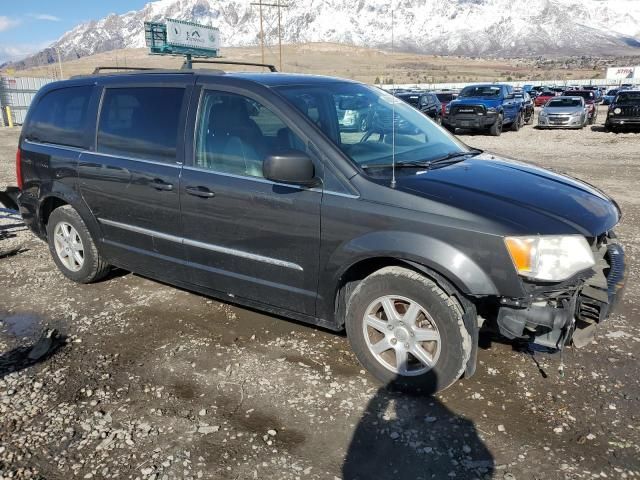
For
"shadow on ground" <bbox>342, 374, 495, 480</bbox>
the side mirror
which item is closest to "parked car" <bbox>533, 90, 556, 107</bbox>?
the side mirror

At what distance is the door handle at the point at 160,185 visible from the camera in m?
3.99

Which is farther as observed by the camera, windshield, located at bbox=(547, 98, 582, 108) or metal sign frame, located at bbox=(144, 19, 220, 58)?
metal sign frame, located at bbox=(144, 19, 220, 58)

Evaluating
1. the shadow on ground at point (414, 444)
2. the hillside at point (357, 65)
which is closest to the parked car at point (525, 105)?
the shadow on ground at point (414, 444)

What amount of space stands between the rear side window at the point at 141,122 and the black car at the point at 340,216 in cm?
1

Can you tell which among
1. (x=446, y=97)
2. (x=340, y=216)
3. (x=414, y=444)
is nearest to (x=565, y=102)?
(x=446, y=97)

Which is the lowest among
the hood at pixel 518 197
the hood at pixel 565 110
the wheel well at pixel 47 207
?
the hood at pixel 565 110

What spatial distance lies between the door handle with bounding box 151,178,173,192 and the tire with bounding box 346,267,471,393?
157 centimetres

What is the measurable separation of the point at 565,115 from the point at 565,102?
1315 millimetres

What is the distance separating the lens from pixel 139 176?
4.18 m

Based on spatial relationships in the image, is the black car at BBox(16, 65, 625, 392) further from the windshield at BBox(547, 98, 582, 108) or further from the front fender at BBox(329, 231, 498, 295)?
the windshield at BBox(547, 98, 582, 108)

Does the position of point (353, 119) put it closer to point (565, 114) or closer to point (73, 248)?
point (73, 248)

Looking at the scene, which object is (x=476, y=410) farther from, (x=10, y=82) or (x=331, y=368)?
(x=10, y=82)

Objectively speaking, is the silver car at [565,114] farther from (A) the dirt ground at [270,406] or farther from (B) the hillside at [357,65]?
(B) the hillside at [357,65]

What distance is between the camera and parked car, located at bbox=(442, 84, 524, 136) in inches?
768
